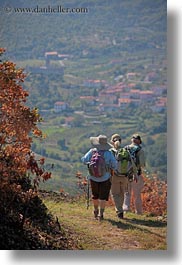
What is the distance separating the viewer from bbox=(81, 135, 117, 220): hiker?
8656 millimetres

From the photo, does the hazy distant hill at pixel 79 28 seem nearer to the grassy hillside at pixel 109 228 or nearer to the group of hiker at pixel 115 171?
the group of hiker at pixel 115 171

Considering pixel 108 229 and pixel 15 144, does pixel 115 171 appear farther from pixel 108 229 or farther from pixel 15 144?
pixel 15 144

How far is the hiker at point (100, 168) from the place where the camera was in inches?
341

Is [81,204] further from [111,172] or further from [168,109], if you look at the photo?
[168,109]

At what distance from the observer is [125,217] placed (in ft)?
28.7

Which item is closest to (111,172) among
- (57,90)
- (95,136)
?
(95,136)

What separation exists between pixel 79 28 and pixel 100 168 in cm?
127

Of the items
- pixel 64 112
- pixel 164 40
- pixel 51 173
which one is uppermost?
pixel 164 40

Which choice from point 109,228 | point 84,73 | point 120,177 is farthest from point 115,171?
point 84,73

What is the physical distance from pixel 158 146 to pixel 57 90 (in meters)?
1.05

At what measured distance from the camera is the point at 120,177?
A: 8.76 m

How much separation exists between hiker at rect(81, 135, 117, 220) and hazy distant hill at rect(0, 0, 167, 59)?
32.1 inches

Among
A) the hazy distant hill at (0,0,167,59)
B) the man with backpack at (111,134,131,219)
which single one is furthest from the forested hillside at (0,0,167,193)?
the man with backpack at (111,134,131,219)

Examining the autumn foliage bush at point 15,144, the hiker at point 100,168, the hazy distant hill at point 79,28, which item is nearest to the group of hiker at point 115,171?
the hiker at point 100,168
